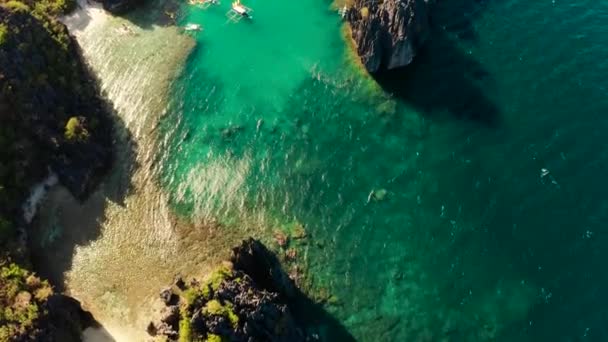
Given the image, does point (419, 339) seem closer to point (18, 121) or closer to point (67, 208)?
point (67, 208)

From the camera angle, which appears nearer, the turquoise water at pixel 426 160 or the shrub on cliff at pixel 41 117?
the turquoise water at pixel 426 160

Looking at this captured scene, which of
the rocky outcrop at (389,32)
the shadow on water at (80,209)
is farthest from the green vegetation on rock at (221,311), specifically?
the rocky outcrop at (389,32)

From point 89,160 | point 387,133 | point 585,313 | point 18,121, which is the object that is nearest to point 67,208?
point 89,160

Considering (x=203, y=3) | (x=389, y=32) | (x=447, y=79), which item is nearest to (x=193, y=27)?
(x=203, y=3)

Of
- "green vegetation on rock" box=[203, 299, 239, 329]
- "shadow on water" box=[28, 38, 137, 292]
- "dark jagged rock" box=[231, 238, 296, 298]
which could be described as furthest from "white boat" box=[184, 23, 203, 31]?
"green vegetation on rock" box=[203, 299, 239, 329]

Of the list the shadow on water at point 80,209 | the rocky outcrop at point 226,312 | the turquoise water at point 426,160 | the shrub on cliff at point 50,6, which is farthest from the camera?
the shrub on cliff at point 50,6

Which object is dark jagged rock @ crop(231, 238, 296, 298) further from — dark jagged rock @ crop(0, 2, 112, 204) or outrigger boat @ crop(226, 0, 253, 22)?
outrigger boat @ crop(226, 0, 253, 22)

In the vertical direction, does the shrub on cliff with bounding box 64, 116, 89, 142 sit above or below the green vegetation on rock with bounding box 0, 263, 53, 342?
above

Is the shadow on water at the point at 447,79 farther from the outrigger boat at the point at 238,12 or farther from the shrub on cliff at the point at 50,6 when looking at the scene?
the shrub on cliff at the point at 50,6
